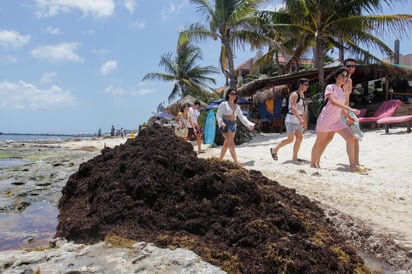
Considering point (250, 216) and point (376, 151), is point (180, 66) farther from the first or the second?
point (250, 216)

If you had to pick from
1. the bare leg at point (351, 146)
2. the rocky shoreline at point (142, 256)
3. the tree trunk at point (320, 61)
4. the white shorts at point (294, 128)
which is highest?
the tree trunk at point (320, 61)

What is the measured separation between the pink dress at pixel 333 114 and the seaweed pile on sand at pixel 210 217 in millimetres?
2596

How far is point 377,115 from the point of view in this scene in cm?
1369

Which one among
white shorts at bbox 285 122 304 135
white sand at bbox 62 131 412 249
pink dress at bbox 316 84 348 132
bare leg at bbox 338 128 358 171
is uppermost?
pink dress at bbox 316 84 348 132

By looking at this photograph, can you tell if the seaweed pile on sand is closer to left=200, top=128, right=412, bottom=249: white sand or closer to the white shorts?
left=200, top=128, right=412, bottom=249: white sand

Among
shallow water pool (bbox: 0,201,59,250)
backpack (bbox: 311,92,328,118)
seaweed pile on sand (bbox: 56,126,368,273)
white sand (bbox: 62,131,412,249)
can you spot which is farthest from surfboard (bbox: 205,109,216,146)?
seaweed pile on sand (bbox: 56,126,368,273)

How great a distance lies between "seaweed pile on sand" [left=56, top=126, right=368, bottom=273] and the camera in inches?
104

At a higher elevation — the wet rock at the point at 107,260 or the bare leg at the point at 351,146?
the bare leg at the point at 351,146

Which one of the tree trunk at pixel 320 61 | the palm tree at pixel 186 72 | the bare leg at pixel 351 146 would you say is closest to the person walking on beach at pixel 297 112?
the bare leg at pixel 351 146

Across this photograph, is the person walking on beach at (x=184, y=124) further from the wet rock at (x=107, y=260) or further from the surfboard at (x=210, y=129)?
the wet rock at (x=107, y=260)

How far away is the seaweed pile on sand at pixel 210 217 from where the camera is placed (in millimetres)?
2639

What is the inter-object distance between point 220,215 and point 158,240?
0.63m

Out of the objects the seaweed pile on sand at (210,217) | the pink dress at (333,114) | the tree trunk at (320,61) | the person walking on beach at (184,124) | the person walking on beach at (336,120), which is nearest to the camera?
the seaweed pile on sand at (210,217)

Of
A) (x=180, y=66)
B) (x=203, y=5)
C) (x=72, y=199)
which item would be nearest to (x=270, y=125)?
(x=203, y=5)
